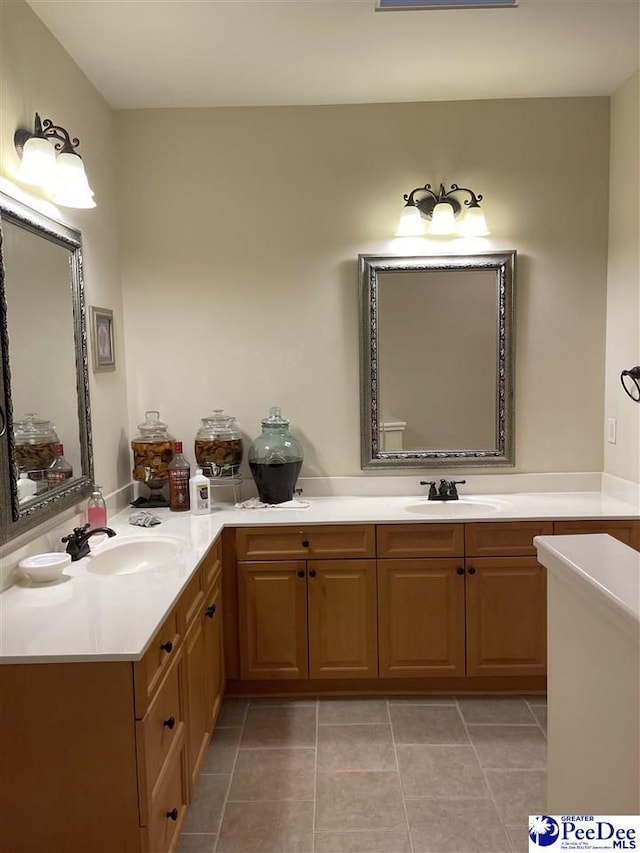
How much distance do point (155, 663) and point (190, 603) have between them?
0.47 m

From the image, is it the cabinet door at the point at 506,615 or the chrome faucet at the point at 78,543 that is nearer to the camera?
the chrome faucet at the point at 78,543

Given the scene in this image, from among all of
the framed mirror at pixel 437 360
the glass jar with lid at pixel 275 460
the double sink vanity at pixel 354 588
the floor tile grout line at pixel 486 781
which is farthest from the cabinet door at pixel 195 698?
the framed mirror at pixel 437 360

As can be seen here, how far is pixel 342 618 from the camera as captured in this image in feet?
9.48

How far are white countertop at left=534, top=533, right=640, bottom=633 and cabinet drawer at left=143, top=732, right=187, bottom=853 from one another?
116 cm

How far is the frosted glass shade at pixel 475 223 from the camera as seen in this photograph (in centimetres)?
310

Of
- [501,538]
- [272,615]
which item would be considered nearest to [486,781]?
[501,538]

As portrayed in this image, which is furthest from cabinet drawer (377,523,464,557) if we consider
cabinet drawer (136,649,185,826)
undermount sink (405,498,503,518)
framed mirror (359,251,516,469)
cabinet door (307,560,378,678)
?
cabinet drawer (136,649,185,826)

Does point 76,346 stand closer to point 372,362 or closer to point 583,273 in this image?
point 372,362

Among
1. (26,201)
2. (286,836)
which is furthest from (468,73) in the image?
(286,836)

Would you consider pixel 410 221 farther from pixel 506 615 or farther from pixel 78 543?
pixel 78 543

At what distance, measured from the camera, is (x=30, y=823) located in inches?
61.1

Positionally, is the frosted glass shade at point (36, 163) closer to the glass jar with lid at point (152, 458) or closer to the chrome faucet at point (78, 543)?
the chrome faucet at point (78, 543)

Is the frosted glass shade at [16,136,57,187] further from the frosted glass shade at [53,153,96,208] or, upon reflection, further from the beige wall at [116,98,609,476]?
the beige wall at [116,98,609,476]

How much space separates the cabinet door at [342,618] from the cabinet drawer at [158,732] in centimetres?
96
